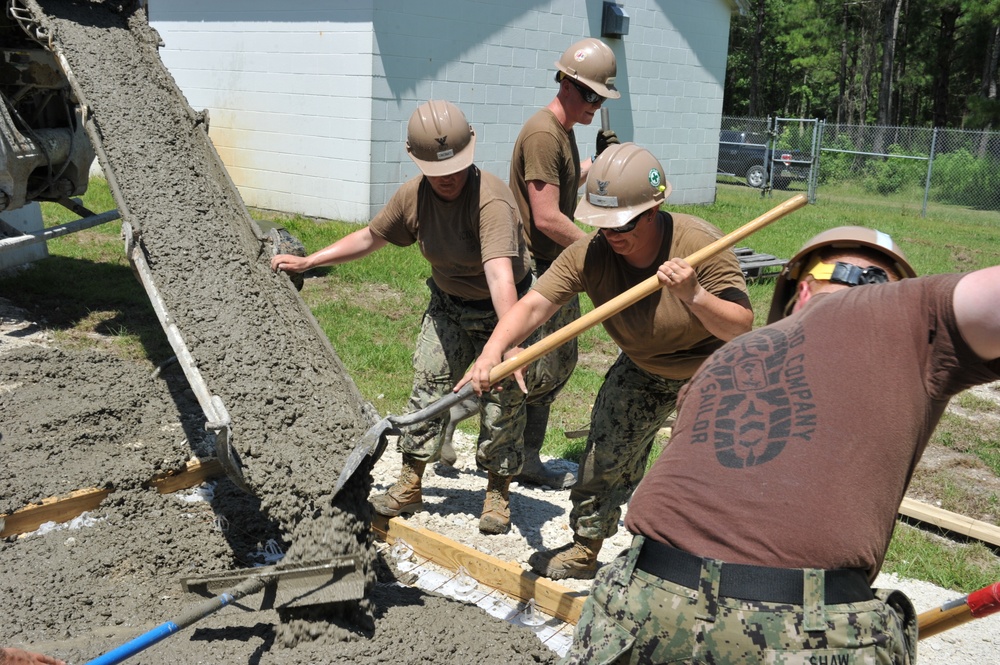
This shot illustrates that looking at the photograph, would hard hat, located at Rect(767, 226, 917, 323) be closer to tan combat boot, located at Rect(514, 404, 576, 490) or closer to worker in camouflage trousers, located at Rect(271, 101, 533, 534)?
worker in camouflage trousers, located at Rect(271, 101, 533, 534)

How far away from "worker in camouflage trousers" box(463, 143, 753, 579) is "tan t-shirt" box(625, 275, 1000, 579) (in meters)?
1.14

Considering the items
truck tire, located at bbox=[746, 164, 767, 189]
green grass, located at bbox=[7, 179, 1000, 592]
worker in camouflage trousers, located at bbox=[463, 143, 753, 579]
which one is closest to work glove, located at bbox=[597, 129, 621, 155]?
green grass, located at bbox=[7, 179, 1000, 592]

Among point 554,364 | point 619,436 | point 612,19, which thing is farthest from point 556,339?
point 612,19

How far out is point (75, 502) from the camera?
427cm

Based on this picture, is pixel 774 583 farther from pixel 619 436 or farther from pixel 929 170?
pixel 929 170

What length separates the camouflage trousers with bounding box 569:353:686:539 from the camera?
3760 mm

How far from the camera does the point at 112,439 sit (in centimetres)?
496

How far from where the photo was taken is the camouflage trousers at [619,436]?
376 cm

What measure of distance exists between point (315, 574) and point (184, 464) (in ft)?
5.57

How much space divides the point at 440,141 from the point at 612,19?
11.4 metres

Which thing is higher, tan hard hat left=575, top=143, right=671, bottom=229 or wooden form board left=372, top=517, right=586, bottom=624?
tan hard hat left=575, top=143, right=671, bottom=229

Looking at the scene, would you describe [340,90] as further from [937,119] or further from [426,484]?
[937,119]

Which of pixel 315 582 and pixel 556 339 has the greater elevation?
pixel 556 339

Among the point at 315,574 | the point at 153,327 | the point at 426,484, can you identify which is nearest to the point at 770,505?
the point at 315,574
